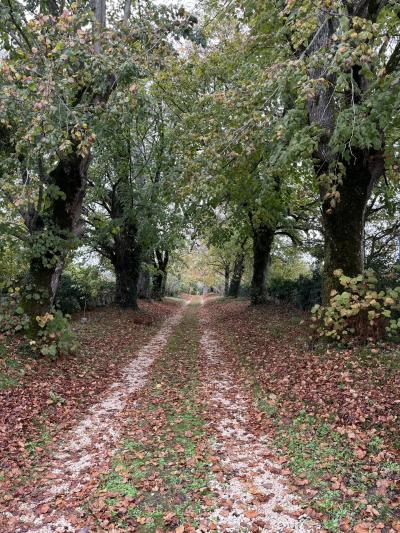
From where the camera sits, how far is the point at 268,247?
20.7m

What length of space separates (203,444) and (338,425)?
1.97 metres

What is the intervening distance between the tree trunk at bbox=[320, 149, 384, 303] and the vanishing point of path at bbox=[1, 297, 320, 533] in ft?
12.5

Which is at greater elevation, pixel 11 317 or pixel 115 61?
pixel 115 61

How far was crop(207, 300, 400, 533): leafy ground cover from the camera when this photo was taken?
4023 millimetres

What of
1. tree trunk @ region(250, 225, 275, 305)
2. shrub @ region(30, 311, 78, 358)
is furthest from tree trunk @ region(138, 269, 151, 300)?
shrub @ region(30, 311, 78, 358)

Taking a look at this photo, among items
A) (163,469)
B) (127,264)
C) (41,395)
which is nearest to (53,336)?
(41,395)

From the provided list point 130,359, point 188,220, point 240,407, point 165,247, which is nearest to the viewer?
point 240,407

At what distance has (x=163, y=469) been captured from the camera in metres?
4.98

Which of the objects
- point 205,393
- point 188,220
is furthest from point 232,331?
point 205,393

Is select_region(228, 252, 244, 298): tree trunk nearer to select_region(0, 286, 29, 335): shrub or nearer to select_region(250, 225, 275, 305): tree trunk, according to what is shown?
select_region(250, 225, 275, 305): tree trunk

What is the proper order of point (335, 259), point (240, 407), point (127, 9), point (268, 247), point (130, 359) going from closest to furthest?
point (240, 407) → point (335, 259) → point (127, 9) → point (130, 359) → point (268, 247)

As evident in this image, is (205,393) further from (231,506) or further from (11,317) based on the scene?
(11,317)

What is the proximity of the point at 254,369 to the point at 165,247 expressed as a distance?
10.3m

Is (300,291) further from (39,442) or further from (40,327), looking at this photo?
(39,442)
